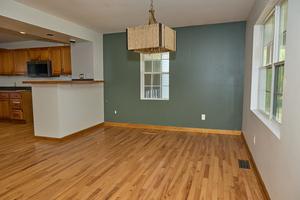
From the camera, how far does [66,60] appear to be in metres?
5.74

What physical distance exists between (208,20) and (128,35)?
8.96 ft

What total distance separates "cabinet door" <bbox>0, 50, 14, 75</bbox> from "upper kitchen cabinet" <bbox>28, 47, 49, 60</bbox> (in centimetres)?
82

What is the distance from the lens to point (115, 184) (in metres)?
2.49

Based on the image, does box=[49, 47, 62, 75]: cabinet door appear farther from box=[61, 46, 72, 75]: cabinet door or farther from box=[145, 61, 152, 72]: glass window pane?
box=[145, 61, 152, 72]: glass window pane

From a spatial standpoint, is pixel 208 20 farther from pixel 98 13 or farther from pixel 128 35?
pixel 128 35

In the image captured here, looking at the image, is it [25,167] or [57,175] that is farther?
[25,167]

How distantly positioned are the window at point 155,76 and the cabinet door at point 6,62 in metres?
4.41

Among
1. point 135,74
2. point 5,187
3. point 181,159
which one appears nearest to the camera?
point 5,187

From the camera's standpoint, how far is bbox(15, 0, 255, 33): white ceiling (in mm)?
3258

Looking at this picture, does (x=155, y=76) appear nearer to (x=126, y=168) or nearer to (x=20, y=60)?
(x=126, y=168)

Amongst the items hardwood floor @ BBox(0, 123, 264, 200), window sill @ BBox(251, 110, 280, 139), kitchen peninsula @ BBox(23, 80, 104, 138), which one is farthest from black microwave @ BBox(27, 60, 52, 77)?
window sill @ BBox(251, 110, 280, 139)

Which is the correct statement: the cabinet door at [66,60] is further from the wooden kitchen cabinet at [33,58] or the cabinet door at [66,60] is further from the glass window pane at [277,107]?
the glass window pane at [277,107]

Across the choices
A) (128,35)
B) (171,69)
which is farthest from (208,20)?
(128,35)

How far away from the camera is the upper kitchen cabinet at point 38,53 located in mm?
5957
